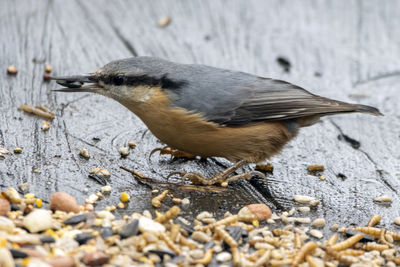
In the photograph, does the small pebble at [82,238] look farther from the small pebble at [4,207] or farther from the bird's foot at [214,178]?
the bird's foot at [214,178]

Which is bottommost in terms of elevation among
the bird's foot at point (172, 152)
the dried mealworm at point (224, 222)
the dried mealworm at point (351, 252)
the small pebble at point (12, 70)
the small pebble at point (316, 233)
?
the dried mealworm at point (351, 252)

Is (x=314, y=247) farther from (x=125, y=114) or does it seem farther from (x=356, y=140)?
(x=125, y=114)

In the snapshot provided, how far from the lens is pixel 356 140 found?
4.14 meters

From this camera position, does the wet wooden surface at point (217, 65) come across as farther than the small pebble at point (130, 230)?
Yes

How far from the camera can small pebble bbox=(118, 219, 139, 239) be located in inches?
108

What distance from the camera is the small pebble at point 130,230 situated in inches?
108

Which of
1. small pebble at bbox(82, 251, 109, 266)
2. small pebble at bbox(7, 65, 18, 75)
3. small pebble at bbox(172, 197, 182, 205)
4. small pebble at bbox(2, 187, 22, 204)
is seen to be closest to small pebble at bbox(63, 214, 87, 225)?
small pebble at bbox(2, 187, 22, 204)

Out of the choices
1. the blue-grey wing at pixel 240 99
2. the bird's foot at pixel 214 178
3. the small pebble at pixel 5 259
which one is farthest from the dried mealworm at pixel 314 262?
the small pebble at pixel 5 259

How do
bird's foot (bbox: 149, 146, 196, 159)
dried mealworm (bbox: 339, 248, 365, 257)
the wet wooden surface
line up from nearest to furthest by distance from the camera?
dried mealworm (bbox: 339, 248, 365, 257), the wet wooden surface, bird's foot (bbox: 149, 146, 196, 159)

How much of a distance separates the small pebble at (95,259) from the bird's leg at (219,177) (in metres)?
0.99

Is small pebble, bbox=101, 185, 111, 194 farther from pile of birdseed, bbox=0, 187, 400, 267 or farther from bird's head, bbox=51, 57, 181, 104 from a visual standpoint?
bird's head, bbox=51, 57, 181, 104

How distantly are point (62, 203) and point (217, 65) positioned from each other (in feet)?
7.68

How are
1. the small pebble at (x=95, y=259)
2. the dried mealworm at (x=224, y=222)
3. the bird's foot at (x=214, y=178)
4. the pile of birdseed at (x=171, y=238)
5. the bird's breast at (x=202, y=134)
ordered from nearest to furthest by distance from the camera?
the small pebble at (x=95, y=259) < the pile of birdseed at (x=171, y=238) < the dried mealworm at (x=224, y=222) < the bird's foot at (x=214, y=178) < the bird's breast at (x=202, y=134)

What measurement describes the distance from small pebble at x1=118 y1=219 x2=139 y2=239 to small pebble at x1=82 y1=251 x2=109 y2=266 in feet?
0.80
